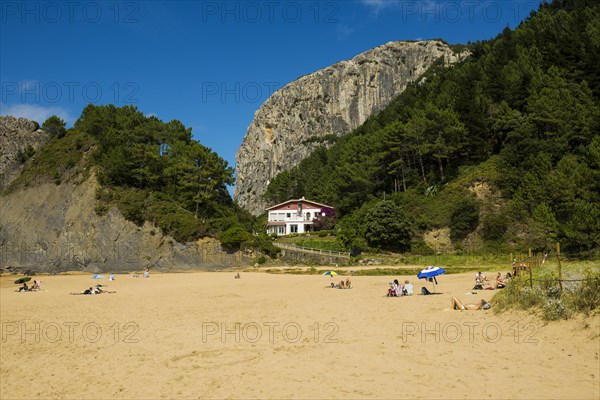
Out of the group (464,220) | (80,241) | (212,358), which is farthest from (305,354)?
(80,241)

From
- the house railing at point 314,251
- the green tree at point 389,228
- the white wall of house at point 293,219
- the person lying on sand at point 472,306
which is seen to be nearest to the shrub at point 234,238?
the house railing at point 314,251

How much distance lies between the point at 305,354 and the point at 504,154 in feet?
157

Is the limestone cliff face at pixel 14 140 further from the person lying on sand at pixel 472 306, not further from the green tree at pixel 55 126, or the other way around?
the person lying on sand at pixel 472 306

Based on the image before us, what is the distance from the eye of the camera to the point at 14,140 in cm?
7569

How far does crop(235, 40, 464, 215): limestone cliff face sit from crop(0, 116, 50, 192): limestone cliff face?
78.5 m

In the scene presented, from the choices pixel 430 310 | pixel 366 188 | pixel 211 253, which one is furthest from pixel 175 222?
pixel 430 310

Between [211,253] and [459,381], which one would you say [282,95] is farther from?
[459,381]

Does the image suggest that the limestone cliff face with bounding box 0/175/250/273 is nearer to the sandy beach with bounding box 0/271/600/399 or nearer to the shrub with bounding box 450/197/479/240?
the shrub with bounding box 450/197/479/240

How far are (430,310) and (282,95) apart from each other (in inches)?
6323

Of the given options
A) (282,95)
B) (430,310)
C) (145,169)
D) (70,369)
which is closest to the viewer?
(70,369)

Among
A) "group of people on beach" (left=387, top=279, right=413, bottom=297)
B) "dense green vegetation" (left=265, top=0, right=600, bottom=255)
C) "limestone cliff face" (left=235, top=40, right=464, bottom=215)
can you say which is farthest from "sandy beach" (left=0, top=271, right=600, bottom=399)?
"limestone cliff face" (left=235, top=40, right=464, bottom=215)

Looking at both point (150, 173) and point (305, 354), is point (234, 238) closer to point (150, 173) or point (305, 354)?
point (150, 173)

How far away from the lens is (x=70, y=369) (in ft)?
34.3

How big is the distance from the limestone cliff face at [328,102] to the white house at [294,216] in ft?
216
